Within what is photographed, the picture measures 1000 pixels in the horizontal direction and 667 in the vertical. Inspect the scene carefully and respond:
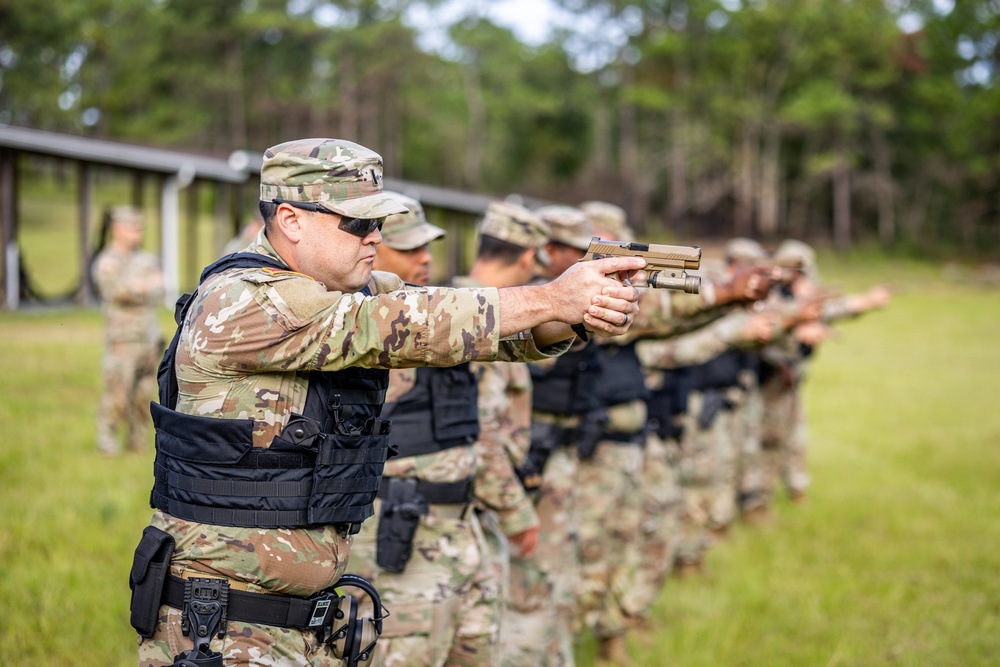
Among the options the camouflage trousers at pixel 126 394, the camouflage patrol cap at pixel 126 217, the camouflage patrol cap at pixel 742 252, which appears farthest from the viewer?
the camouflage patrol cap at pixel 126 217

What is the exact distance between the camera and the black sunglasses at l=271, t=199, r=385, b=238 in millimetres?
2758

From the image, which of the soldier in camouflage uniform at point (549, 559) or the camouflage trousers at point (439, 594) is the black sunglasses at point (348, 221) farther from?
the soldier in camouflage uniform at point (549, 559)

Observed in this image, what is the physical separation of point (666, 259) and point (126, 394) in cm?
757

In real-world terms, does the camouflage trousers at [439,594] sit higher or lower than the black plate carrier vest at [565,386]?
lower

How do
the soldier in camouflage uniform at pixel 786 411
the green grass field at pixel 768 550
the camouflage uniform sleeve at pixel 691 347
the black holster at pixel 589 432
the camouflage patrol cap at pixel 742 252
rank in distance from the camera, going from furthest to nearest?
the soldier in camouflage uniform at pixel 786 411
the camouflage patrol cap at pixel 742 252
the camouflage uniform sleeve at pixel 691 347
the green grass field at pixel 768 550
the black holster at pixel 589 432

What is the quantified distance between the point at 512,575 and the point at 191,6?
45.0 metres

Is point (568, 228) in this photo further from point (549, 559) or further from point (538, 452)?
point (549, 559)

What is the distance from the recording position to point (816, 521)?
930 centimetres

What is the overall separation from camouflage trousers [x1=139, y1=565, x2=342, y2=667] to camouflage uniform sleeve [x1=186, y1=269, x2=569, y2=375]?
2.42 feet

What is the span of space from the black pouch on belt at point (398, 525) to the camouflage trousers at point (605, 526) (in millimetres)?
→ 2024

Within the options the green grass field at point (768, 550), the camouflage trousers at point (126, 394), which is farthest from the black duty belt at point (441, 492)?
the camouflage trousers at point (126, 394)

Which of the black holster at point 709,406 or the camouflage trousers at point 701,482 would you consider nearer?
the camouflage trousers at point 701,482

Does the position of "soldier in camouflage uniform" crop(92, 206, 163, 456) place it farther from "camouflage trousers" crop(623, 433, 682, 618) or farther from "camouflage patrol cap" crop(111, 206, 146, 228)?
Result: "camouflage trousers" crop(623, 433, 682, 618)

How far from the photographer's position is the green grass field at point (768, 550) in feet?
18.9
